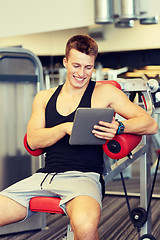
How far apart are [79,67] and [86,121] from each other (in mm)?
398

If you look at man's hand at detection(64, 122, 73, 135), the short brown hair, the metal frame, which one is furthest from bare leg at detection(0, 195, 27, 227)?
the metal frame

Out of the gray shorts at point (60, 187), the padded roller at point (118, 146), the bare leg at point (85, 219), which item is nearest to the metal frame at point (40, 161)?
the gray shorts at point (60, 187)

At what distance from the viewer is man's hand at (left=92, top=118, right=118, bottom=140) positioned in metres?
1.91

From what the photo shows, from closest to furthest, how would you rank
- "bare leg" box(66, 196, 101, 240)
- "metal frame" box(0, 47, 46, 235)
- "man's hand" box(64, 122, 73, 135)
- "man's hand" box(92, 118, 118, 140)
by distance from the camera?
"bare leg" box(66, 196, 101, 240)
"man's hand" box(92, 118, 118, 140)
"man's hand" box(64, 122, 73, 135)
"metal frame" box(0, 47, 46, 235)

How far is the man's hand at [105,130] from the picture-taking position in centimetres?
191

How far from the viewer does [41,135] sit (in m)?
2.13

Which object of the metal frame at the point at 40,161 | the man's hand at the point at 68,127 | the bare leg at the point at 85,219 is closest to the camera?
the bare leg at the point at 85,219

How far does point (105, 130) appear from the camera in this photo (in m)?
1.93

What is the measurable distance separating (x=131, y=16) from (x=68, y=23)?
82cm

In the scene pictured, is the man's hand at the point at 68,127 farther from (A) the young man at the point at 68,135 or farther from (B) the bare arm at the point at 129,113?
(B) the bare arm at the point at 129,113

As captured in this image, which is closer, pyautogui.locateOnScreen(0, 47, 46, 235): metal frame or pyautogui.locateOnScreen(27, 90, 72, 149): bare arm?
pyautogui.locateOnScreen(27, 90, 72, 149): bare arm

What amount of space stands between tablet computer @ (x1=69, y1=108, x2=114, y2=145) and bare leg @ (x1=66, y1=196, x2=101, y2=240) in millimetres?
285

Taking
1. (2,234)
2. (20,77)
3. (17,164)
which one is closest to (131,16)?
(20,77)

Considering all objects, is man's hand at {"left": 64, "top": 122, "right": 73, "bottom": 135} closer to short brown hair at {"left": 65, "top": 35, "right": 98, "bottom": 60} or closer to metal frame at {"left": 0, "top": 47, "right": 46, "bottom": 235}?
short brown hair at {"left": 65, "top": 35, "right": 98, "bottom": 60}
